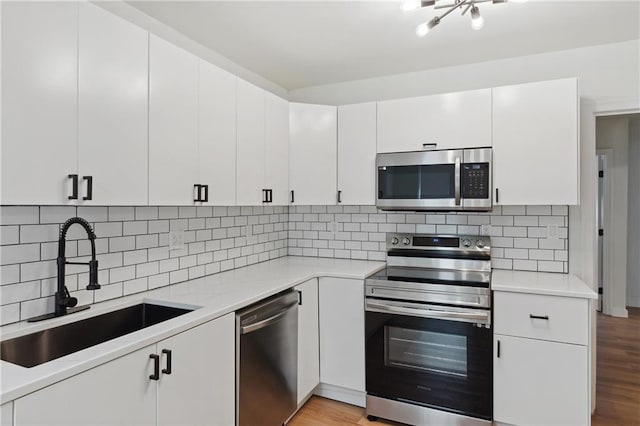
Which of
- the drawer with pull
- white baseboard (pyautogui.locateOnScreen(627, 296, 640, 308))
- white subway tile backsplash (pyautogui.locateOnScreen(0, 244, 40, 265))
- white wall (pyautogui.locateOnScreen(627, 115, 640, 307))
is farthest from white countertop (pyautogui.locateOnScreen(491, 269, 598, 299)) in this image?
white baseboard (pyautogui.locateOnScreen(627, 296, 640, 308))

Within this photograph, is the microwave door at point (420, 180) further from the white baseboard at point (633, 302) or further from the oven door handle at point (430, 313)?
the white baseboard at point (633, 302)

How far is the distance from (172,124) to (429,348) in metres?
1.97

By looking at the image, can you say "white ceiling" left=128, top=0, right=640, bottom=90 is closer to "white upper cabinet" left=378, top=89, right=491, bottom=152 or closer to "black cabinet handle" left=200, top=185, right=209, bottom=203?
"white upper cabinet" left=378, top=89, right=491, bottom=152

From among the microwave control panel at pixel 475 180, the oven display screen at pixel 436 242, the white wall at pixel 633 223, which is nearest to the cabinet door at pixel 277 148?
the oven display screen at pixel 436 242

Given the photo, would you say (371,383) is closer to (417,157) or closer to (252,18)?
(417,157)

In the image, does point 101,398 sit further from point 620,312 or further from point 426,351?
point 620,312

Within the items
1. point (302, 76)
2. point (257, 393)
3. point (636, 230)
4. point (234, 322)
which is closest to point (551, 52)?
point (302, 76)

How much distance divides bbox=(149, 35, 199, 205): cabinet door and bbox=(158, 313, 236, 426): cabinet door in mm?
661

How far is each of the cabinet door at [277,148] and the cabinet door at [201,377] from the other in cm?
119

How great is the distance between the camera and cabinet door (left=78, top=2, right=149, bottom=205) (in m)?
1.50

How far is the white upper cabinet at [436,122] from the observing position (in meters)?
2.59

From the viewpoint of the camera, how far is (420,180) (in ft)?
8.82

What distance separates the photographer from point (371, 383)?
2.54m

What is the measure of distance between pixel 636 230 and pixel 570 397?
4119 millimetres
